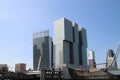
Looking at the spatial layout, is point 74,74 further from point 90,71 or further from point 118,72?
point 118,72

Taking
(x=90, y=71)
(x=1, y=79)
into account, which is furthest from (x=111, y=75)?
(x=1, y=79)

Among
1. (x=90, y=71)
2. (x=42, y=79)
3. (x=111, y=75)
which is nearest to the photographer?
(x=111, y=75)

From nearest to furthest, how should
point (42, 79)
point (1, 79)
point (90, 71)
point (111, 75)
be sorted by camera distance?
1. point (111, 75)
2. point (90, 71)
3. point (42, 79)
4. point (1, 79)

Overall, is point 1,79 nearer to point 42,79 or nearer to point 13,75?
point 13,75

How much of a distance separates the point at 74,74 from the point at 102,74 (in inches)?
516

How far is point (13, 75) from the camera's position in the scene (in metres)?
102

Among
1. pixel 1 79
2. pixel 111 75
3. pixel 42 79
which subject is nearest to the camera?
pixel 111 75

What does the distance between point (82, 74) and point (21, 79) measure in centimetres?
3830

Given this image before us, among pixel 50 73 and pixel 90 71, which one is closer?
pixel 90 71

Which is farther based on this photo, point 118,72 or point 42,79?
point 42,79

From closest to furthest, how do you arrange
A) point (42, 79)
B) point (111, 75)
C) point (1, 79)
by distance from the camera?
point (111, 75) → point (42, 79) → point (1, 79)

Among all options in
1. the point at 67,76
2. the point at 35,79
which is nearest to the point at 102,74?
the point at 67,76

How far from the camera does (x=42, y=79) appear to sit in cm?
8994

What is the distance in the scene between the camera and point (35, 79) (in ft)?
346
